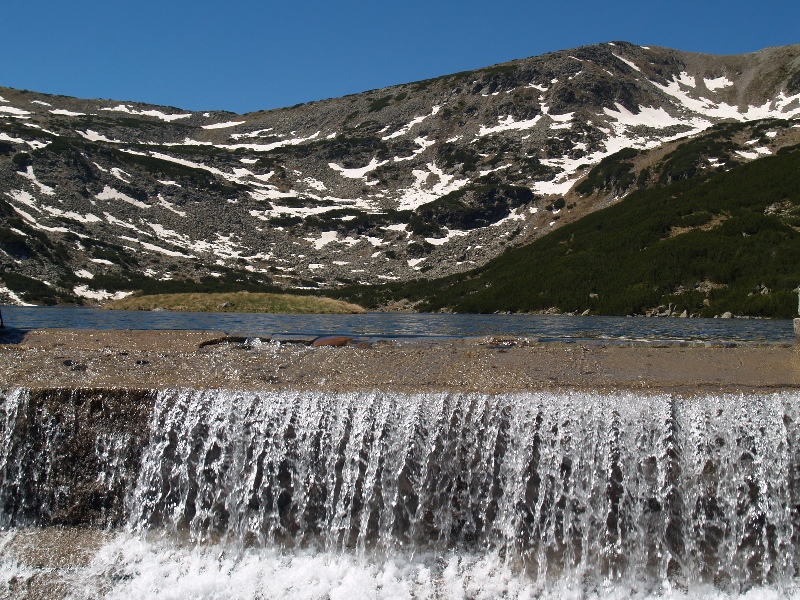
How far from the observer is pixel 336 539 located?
1219 centimetres

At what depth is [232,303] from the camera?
2087 inches

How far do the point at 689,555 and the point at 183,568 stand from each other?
8679 millimetres

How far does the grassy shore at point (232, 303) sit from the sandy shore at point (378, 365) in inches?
1174

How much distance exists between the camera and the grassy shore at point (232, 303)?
53156 mm

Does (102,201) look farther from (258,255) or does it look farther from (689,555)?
(689,555)

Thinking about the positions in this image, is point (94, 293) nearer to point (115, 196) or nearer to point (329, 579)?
point (115, 196)

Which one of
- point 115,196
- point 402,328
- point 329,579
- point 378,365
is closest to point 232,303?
point 402,328

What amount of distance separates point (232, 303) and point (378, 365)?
37708mm

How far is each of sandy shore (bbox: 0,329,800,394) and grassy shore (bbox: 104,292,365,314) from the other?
97.8ft

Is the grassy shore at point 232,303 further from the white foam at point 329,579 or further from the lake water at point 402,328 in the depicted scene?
the white foam at point 329,579

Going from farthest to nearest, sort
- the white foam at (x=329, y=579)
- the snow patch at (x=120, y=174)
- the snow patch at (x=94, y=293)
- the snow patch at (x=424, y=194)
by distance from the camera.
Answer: the snow patch at (x=424, y=194) < the snow patch at (x=120, y=174) < the snow patch at (x=94, y=293) < the white foam at (x=329, y=579)

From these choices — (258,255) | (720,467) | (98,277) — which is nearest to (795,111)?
(258,255)

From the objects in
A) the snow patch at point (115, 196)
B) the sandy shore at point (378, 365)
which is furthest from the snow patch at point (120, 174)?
the sandy shore at point (378, 365)

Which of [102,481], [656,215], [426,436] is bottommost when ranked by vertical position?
[102,481]
